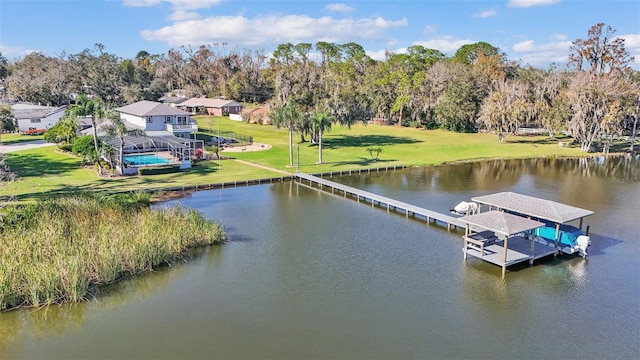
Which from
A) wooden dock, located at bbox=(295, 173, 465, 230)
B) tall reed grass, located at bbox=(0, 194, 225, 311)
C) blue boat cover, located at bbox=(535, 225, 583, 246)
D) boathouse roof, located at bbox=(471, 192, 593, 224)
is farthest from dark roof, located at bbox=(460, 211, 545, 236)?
tall reed grass, located at bbox=(0, 194, 225, 311)

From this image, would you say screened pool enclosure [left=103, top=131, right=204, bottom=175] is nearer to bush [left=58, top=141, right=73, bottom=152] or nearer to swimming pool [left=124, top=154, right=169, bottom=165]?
swimming pool [left=124, top=154, right=169, bottom=165]

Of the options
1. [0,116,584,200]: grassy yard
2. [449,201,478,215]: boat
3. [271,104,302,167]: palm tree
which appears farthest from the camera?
[271,104,302,167]: palm tree

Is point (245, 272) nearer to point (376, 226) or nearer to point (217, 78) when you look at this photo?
point (376, 226)

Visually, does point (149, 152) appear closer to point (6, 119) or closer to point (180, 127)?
point (180, 127)

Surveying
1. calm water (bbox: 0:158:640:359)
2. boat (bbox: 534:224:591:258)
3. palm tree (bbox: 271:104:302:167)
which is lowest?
calm water (bbox: 0:158:640:359)

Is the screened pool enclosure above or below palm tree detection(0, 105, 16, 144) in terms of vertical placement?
below

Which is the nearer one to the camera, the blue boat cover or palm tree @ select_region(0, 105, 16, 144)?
the blue boat cover

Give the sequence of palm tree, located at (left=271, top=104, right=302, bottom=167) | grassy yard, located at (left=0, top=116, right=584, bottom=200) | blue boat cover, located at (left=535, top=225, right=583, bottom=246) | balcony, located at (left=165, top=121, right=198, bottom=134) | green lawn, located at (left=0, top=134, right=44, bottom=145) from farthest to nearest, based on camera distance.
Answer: green lawn, located at (left=0, top=134, right=44, bottom=145)
balcony, located at (left=165, top=121, right=198, bottom=134)
palm tree, located at (left=271, top=104, right=302, bottom=167)
grassy yard, located at (left=0, top=116, right=584, bottom=200)
blue boat cover, located at (left=535, top=225, right=583, bottom=246)

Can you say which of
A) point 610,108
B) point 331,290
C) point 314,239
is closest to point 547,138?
point 610,108
